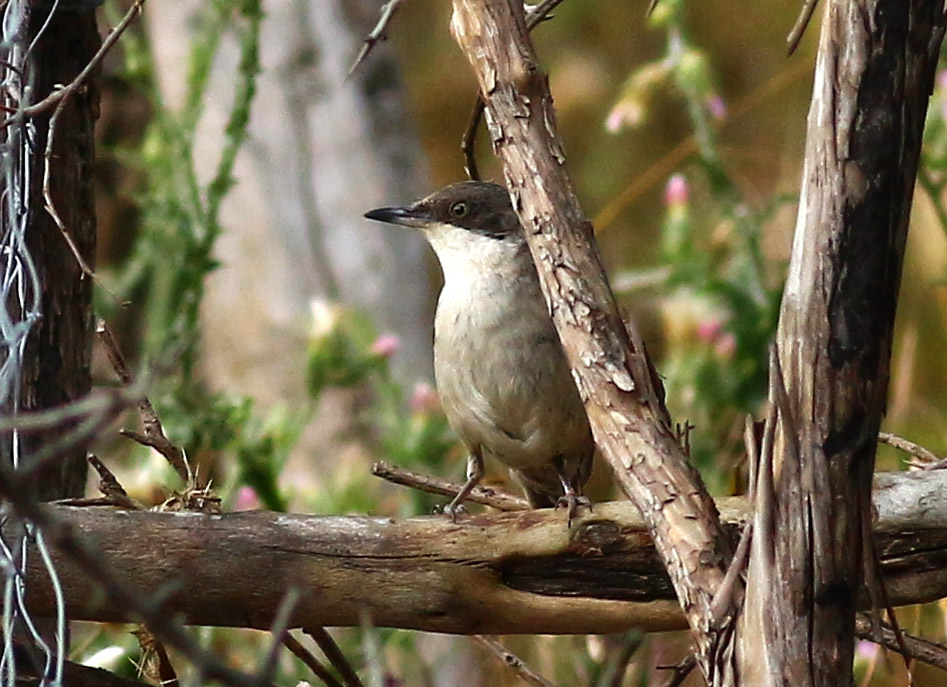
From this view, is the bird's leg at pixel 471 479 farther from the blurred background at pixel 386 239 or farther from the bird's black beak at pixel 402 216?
the bird's black beak at pixel 402 216

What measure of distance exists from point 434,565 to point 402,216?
1.51m

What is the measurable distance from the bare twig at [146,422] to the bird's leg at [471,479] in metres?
0.52

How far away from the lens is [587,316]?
6.22ft

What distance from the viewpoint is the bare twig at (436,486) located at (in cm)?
241

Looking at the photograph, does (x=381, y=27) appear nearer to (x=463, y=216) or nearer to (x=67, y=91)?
(x=67, y=91)

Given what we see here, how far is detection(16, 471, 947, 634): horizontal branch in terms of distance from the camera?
1.95 m

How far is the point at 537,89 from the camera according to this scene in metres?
1.96

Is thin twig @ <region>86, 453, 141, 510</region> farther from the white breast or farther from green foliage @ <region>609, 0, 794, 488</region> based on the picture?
green foliage @ <region>609, 0, 794, 488</region>

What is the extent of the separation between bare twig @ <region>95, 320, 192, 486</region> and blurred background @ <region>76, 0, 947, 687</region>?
2.9 inches

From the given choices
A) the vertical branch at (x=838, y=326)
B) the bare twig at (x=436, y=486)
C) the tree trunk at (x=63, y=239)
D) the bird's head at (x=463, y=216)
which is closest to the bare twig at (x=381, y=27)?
the tree trunk at (x=63, y=239)

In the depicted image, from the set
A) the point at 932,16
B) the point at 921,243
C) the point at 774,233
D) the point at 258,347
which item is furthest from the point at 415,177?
the point at 932,16

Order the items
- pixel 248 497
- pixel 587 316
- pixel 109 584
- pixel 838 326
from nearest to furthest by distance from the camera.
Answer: pixel 109 584 → pixel 838 326 → pixel 587 316 → pixel 248 497

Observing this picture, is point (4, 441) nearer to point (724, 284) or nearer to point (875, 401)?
point (875, 401)

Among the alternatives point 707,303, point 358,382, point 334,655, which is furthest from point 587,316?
point 707,303
